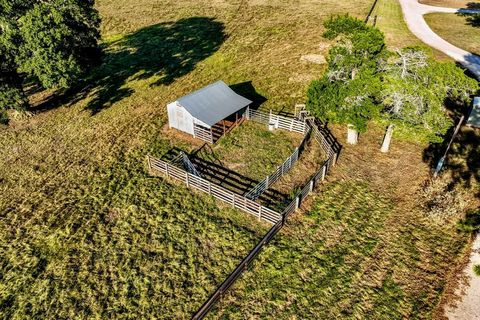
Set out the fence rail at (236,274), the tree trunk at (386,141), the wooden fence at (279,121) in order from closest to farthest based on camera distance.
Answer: the fence rail at (236,274), the tree trunk at (386,141), the wooden fence at (279,121)

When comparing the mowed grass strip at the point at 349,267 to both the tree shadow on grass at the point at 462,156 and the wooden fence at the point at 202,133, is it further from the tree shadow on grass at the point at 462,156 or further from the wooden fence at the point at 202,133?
the wooden fence at the point at 202,133

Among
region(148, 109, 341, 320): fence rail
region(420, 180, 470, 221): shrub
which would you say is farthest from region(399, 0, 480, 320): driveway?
region(148, 109, 341, 320): fence rail

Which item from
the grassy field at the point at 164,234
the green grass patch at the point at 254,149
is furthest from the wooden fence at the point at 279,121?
the grassy field at the point at 164,234

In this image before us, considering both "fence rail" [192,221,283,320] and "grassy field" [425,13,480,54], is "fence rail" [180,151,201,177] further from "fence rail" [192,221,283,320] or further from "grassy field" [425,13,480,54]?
"grassy field" [425,13,480,54]

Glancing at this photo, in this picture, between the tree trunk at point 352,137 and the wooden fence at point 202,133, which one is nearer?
the tree trunk at point 352,137

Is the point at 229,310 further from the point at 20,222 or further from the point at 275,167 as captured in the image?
the point at 20,222

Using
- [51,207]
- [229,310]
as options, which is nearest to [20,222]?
[51,207]

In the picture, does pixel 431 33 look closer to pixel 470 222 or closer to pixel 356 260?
pixel 470 222

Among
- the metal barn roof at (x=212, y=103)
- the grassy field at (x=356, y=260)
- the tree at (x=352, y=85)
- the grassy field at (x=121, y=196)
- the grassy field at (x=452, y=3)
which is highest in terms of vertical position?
the tree at (x=352, y=85)
